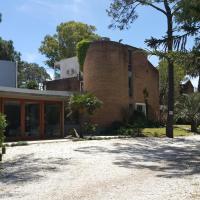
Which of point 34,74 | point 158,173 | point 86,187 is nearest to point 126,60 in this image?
point 158,173

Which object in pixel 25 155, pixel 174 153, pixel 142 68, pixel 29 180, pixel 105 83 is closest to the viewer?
pixel 29 180

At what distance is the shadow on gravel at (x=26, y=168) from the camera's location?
12280 millimetres

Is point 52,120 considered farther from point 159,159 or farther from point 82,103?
point 159,159

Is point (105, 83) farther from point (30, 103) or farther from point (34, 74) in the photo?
point (34, 74)

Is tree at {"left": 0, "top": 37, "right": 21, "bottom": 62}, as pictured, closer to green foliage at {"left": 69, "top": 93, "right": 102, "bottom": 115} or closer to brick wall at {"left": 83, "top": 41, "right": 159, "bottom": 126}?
brick wall at {"left": 83, "top": 41, "right": 159, "bottom": 126}

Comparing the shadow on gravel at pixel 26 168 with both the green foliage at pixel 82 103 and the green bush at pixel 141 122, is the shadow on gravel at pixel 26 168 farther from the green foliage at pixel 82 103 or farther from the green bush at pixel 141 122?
the green bush at pixel 141 122

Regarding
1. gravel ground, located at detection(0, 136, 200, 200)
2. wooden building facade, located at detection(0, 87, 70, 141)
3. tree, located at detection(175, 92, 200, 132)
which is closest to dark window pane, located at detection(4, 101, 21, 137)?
wooden building facade, located at detection(0, 87, 70, 141)

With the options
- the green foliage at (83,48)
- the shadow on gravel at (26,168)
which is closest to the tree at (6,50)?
the green foliage at (83,48)

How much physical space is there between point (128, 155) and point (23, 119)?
11910 mm

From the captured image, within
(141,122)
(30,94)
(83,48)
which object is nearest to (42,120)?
(30,94)

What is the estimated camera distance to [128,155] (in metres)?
18.0

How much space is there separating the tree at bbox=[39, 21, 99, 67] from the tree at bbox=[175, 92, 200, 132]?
97.7 ft

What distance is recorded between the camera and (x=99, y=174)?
12.7 m

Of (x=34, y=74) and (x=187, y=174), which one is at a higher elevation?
(x=34, y=74)
